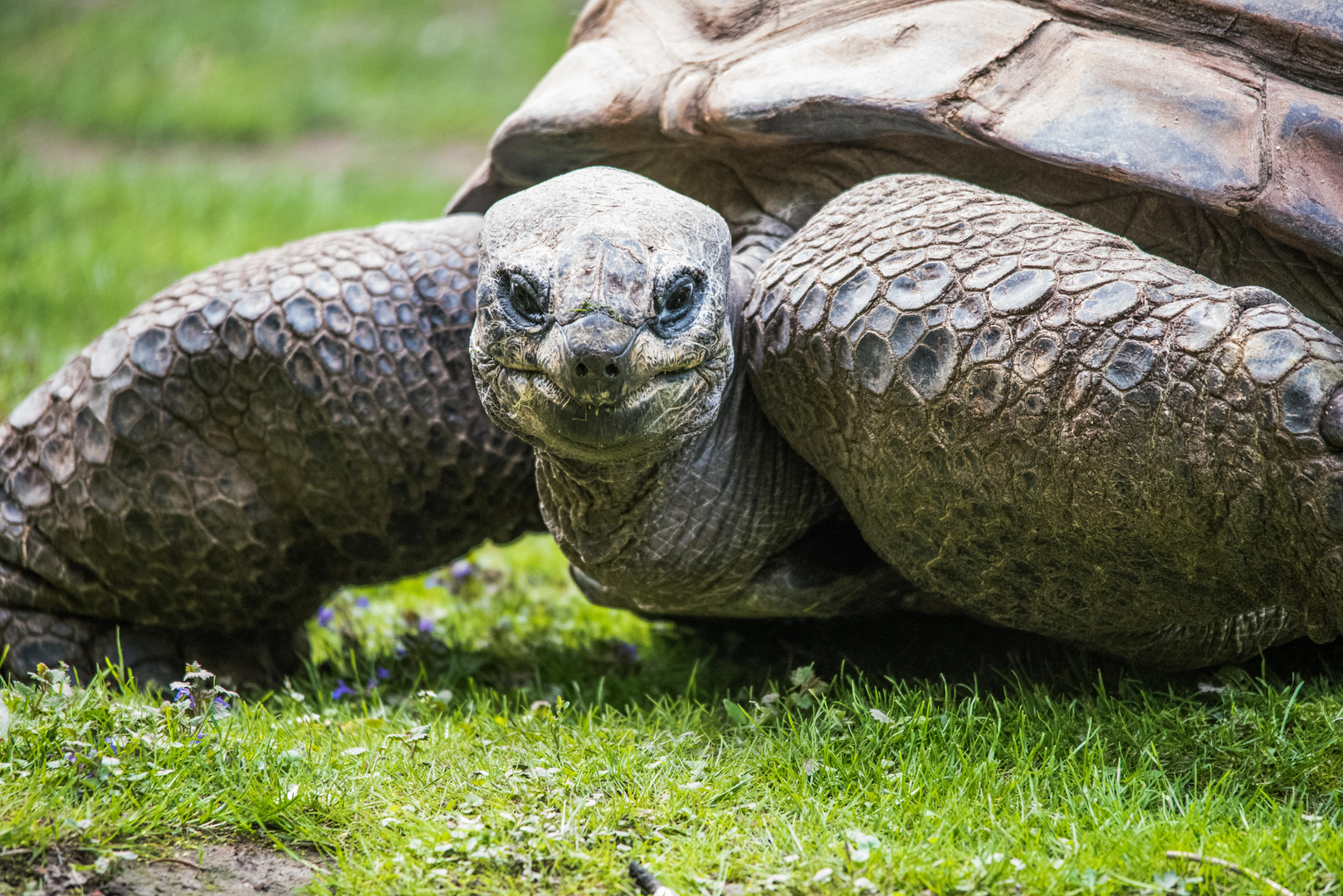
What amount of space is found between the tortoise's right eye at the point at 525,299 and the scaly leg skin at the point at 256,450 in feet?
3.07

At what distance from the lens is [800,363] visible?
101 inches

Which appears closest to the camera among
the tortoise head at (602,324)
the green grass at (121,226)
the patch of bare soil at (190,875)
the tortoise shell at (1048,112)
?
the patch of bare soil at (190,875)

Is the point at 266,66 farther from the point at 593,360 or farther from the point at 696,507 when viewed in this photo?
the point at 593,360

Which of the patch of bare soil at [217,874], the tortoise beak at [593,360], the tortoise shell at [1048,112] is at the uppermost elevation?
the tortoise shell at [1048,112]

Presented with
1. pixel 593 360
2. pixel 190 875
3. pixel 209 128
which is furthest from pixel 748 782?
pixel 209 128

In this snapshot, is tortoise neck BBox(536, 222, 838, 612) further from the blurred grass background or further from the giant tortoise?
the blurred grass background

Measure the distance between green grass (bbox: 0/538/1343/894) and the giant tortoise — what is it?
24 cm

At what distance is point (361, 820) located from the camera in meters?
2.28

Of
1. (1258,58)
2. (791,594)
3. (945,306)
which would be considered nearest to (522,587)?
(791,594)

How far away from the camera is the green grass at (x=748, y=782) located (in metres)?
2.06

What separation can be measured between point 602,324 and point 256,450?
147 cm

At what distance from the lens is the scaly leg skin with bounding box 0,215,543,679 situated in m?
3.18

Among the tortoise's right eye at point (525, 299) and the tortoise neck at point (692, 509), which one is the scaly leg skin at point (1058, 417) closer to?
the tortoise neck at point (692, 509)

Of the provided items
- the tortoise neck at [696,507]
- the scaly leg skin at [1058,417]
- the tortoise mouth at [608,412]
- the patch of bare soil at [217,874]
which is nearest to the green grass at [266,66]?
the tortoise neck at [696,507]
